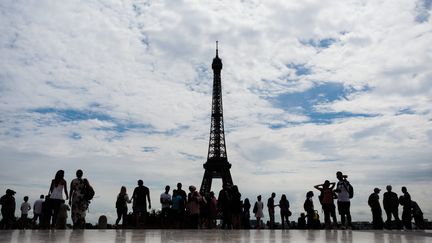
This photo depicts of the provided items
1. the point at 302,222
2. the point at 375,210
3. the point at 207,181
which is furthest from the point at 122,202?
the point at 207,181

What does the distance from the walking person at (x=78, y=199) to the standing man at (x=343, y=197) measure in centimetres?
716

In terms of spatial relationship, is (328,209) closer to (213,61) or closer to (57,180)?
(57,180)

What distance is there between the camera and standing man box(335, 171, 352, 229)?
12500 mm

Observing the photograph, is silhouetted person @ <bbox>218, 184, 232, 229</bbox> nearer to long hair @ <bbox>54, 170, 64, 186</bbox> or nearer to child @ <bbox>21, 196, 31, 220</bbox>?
long hair @ <bbox>54, 170, 64, 186</bbox>

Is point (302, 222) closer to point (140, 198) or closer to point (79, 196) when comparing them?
point (140, 198)

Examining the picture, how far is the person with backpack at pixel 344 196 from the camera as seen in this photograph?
12.5m

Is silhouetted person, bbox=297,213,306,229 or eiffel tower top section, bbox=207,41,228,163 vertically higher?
eiffel tower top section, bbox=207,41,228,163

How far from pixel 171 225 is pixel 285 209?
491 cm

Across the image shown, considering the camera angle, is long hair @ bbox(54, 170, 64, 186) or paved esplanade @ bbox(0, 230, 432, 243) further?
long hair @ bbox(54, 170, 64, 186)

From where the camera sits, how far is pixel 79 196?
11.5 m

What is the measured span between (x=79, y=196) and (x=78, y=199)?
9cm

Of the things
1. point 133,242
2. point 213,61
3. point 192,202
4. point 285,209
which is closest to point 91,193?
point 192,202

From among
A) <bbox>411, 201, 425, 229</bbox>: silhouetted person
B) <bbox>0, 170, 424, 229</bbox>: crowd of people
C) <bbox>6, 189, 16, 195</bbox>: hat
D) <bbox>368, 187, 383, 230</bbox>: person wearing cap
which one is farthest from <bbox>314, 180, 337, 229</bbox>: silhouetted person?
<bbox>6, 189, 16, 195</bbox>: hat

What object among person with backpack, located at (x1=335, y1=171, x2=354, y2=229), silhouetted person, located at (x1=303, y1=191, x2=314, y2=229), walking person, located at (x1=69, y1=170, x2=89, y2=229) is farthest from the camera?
silhouetted person, located at (x1=303, y1=191, x2=314, y2=229)
